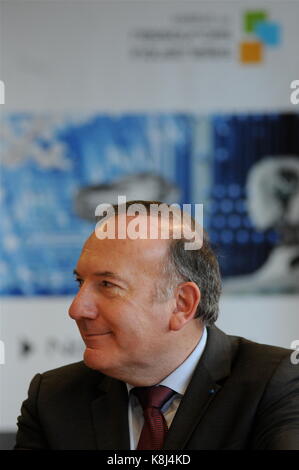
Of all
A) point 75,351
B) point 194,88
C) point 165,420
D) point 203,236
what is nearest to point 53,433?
point 165,420

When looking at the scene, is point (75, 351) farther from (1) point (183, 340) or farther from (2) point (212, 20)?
(1) point (183, 340)

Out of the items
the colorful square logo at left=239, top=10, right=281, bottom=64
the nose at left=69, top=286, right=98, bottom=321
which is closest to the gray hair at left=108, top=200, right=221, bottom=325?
the nose at left=69, top=286, right=98, bottom=321

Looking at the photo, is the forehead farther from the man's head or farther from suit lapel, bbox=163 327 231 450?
suit lapel, bbox=163 327 231 450

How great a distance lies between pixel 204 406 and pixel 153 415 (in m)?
0.10

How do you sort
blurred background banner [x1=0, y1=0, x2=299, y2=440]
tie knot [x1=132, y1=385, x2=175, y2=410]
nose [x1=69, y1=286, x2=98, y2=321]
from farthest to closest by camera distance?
blurred background banner [x1=0, y1=0, x2=299, y2=440]
tie knot [x1=132, y1=385, x2=175, y2=410]
nose [x1=69, y1=286, x2=98, y2=321]

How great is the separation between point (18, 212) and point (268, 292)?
1.34 metres

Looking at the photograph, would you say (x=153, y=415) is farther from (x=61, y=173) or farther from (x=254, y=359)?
(x=61, y=173)

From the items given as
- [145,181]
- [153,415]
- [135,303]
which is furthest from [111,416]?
[145,181]

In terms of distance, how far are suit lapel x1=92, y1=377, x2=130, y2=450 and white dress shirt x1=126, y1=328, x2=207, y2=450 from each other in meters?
0.02

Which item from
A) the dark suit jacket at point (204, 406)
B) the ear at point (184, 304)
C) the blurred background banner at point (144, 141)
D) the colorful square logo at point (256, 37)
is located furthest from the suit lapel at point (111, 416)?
the colorful square logo at point (256, 37)

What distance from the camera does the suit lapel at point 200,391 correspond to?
1.26m

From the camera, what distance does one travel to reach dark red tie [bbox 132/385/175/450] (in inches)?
50.6

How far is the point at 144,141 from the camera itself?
11.8 feet
